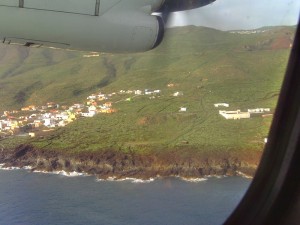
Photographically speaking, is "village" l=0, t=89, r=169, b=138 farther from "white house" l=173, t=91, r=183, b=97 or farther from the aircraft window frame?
the aircraft window frame

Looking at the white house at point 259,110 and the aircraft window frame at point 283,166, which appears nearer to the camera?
the aircraft window frame at point 283,166

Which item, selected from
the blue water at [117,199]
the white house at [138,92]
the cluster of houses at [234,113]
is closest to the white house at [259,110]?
the cluster of houses at [234,113]

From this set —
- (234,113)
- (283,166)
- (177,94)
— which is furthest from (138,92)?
(283,166)

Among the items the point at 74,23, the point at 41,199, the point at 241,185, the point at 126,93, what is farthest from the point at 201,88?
the point at 74,23

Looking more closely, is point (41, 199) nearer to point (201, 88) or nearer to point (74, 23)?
point (201, 88)

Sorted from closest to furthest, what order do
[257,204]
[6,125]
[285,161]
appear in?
[285,161]
[257,204]
[6,125]

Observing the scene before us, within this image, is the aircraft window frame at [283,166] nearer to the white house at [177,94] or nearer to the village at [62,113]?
the village at [62,113]

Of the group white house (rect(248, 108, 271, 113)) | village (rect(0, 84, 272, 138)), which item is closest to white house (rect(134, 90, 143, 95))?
village (rect(0, 84, 272, 138))
